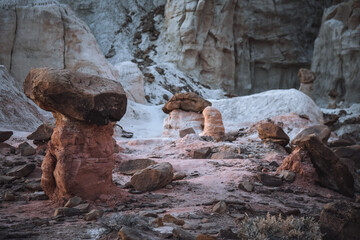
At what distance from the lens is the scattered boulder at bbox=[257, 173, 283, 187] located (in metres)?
5.93

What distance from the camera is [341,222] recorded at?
3092 mm

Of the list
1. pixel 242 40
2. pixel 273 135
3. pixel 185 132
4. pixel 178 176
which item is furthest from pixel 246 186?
pixel 242 40

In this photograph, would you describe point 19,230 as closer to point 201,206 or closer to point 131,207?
point 131,207

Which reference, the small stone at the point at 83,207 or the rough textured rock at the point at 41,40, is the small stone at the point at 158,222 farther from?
the rough textured rock at the point at 41,40

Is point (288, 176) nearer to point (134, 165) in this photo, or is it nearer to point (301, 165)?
point (301, 165)

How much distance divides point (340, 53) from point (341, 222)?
2653 cm

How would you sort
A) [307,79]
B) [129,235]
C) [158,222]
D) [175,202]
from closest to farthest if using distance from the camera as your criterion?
[129,235], [158,222], [175,202], [307,79]

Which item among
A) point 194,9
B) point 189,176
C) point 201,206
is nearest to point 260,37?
point 194,9

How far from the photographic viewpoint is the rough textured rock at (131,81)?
18958 millimetres

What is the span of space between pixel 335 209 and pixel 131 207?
2377 millimetres

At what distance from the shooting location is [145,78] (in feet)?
74.1

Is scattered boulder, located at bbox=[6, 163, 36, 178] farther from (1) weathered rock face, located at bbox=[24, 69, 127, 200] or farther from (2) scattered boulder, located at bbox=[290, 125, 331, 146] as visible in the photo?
(2) scattered boulder, located at bbox=[290, 125, 331, 146]

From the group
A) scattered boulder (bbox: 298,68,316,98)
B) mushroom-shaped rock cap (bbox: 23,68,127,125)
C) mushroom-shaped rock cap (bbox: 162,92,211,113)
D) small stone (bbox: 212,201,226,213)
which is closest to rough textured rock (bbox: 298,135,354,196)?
small stone (bbox: 212,201,226,213)

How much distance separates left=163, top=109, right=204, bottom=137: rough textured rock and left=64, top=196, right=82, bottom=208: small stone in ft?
29.2
